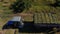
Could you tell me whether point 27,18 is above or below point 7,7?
below

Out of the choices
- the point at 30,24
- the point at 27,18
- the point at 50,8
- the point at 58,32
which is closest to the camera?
the point at 58,32

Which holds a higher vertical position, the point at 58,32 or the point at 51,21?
the point at 51,21

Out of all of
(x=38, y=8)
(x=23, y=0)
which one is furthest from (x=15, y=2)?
(x=38, y=8)

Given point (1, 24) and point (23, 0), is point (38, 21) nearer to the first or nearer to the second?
point (1, 24)

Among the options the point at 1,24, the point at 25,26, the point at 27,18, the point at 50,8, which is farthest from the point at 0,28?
the point at 50,8

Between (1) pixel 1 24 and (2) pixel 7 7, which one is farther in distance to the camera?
(2) pixel 7 7

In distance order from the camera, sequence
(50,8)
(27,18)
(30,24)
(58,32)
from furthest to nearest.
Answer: (50,8), (27,18), (30,24), (58,32)

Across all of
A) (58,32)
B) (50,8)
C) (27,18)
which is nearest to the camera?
(58,32)

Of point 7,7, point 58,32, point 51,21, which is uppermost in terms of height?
point 7,7

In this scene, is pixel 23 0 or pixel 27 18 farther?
pixel 23 0

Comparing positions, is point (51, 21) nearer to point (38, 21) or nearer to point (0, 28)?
point (38, 21)
